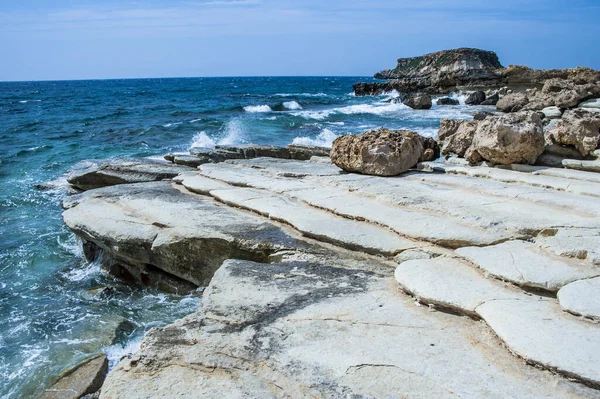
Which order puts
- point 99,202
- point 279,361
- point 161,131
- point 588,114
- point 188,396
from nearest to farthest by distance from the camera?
point 188,396 → point 279,361 → point 99,202 → point 588,114 → point 161,131

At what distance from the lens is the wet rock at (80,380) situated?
12.2 ft

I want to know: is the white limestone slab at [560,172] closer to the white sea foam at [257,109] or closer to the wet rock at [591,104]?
the wet rock at [591,104]

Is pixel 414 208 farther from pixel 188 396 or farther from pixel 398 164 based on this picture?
pixel 188 396

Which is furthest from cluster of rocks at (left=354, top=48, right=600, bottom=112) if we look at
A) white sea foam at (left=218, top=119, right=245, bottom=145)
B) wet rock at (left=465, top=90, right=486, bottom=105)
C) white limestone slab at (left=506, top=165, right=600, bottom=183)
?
white limestone slab at (left=506, top=165, right=600, bottom=183)

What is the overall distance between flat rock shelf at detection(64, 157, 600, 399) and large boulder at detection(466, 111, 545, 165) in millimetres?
362

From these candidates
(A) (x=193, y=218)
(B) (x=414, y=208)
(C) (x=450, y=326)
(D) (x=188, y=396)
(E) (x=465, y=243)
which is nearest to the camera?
(D) (x=188, y=396)

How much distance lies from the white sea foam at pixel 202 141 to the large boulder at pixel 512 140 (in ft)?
37.7

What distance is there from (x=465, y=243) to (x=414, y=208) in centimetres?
91

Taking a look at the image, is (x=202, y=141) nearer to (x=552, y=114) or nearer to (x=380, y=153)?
(x=552, y=114)

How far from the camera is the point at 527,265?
348 centimetres

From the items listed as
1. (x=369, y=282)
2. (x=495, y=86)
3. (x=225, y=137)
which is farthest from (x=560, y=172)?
(x=495, y=86)

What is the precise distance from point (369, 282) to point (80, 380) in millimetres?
2193

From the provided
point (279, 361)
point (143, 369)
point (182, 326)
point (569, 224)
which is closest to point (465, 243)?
A: point (569, 224)

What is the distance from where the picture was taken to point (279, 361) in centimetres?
274
